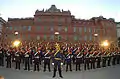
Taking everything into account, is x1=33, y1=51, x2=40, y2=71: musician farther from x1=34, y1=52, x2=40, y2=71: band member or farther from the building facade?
the building facade

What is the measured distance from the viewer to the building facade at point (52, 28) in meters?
62.7

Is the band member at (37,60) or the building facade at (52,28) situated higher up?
the building facade at (52,28)

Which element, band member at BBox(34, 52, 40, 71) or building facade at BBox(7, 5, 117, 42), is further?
building facade at BBox(7, 5, 117, 42)

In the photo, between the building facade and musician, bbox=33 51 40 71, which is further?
the building facade

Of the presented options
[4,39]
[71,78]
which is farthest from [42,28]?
[71,78]

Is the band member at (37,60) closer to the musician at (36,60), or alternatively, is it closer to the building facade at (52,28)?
the musician at (36,60)

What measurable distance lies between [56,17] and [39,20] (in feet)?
21.5

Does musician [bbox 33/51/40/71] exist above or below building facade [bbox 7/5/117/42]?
below

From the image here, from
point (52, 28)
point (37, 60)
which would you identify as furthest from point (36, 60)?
point (52, 28)

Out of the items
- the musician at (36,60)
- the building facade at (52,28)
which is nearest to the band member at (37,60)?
the musician at (36,60)

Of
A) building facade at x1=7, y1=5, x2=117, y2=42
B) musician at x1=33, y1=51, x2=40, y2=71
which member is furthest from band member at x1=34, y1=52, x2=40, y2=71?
building facade at x1=7, y1=5, x2=117, y2=42

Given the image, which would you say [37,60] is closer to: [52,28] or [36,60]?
[36,60]

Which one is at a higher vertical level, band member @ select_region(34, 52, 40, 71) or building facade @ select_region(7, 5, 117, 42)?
building facade @ select_region(7, 5, 117, 42)

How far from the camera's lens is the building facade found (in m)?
62.7
